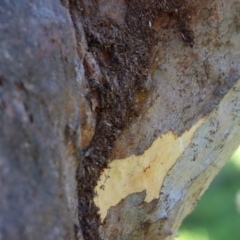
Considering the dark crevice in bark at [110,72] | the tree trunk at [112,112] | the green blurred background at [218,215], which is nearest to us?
the tree trunk at [112,112]

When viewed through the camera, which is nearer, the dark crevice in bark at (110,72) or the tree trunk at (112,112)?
the tree trunk at (112,112)

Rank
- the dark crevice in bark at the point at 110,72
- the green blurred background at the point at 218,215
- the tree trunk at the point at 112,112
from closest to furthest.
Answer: the tree trunk at the point at 112,112, the dark crevice in bark at the point at 110,72, the green blurred background at the point at 218,215

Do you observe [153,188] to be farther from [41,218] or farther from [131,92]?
[41,218]

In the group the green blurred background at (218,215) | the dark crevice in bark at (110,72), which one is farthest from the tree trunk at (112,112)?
the green blurred background at (218,215)

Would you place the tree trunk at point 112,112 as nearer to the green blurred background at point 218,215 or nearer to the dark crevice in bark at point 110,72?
the dark crevice in bark at point 110,72

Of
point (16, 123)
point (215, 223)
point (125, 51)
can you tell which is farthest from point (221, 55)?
point (215, 223)

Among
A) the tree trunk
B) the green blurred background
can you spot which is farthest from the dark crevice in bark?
the green blurred background

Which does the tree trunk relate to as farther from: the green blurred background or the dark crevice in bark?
the green blurred background
